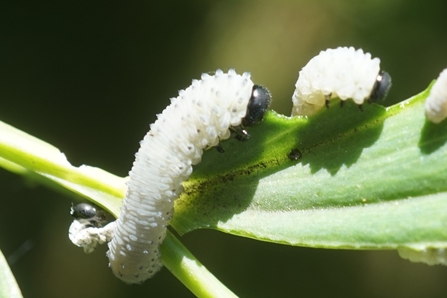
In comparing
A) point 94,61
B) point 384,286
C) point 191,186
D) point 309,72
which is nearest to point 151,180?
point 191,186

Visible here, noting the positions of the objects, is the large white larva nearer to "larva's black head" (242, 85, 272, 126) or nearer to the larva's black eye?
"larva's black head" (242, 85, 272, 126)

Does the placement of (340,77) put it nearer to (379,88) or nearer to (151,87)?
(379,88)

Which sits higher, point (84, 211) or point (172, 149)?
point (172, 149)

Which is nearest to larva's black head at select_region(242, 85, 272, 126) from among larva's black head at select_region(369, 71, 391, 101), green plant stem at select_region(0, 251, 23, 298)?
larva's black head at select_region(369, 71, 391, 101)

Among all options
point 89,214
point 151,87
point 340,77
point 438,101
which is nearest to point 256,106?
point 340,77

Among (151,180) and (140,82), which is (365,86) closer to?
(151,180)

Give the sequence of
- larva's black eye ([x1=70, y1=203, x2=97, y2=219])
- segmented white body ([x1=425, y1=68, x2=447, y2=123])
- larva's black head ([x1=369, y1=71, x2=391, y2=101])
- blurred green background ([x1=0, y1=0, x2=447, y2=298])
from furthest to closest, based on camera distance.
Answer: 1. blurred green background ([x1=0, y1=0, x2=447, y2=298])
2. larva's black eye ([x1=70, y1=203, x2=97, y2=219])
3. larva's black head ([x1=369, y1=71, x2=391, y2=101])
4. segmented white body ([x1=425, y1=68, x2=447, y2=123])

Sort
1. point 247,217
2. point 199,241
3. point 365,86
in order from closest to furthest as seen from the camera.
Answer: point 365,86
point 247,217
point 199,241
